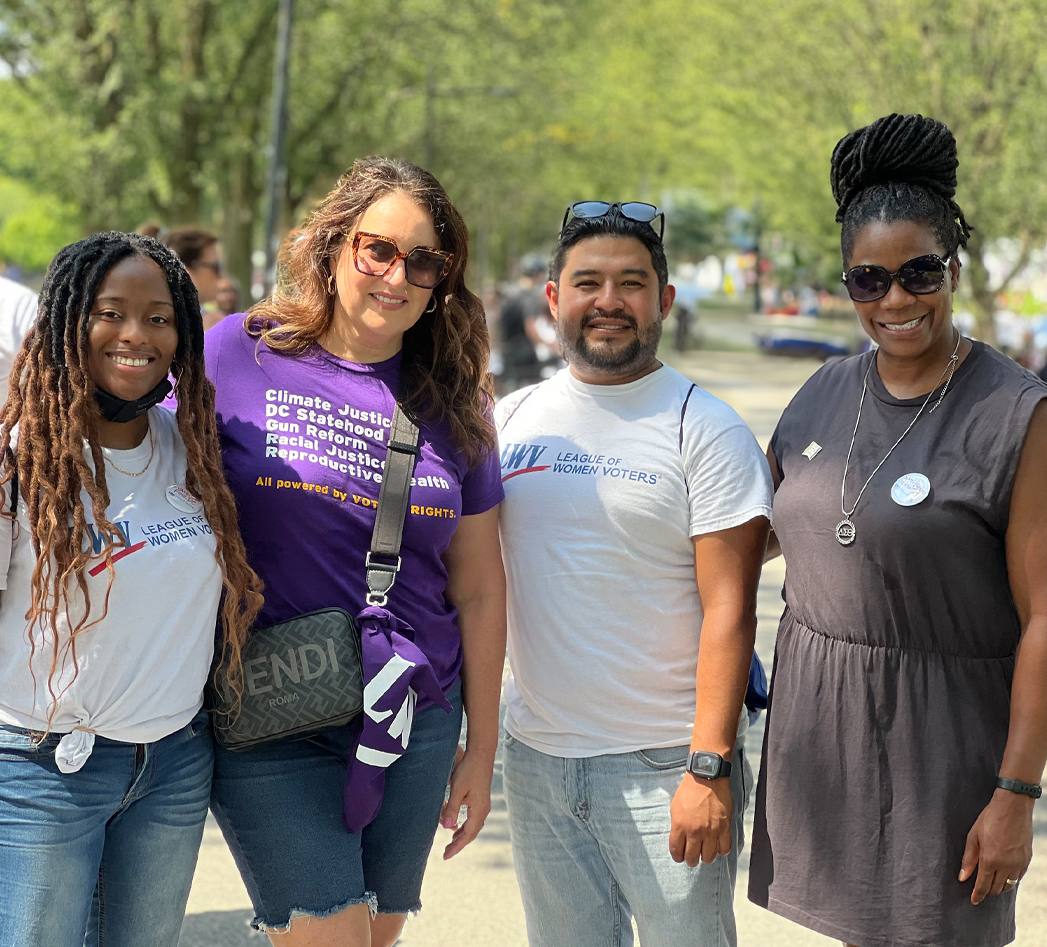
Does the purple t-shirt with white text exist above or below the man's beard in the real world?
below

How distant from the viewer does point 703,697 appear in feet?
8.98

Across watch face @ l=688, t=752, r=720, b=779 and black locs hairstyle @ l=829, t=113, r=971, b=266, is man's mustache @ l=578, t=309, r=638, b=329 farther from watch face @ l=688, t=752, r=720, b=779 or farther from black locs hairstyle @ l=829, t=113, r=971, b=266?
watch face @ l=688, t=752, r=720, b=779

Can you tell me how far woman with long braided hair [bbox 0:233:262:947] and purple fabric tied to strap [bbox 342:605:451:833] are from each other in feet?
0.86

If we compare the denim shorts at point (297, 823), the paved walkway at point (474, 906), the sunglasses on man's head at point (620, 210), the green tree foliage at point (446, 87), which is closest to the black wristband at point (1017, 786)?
the denim shorts at point (297, 823)

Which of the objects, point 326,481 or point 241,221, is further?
point 241,221

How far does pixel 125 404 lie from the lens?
8.30ft

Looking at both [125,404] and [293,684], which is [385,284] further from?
[293,684]

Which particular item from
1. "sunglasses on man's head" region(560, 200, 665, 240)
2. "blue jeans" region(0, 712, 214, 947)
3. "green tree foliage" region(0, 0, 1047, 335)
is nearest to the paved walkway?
"blue jeans" region(0, 712, 214, 947)

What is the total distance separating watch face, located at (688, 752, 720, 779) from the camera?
269 cm

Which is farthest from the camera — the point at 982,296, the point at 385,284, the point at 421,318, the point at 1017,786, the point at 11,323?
the point at 982,296

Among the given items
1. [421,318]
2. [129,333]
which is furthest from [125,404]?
[421,318]

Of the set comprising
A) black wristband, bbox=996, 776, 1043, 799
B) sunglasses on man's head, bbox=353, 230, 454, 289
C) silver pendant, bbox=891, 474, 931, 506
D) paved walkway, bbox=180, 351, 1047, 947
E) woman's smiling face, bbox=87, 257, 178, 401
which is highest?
sunglasses on man's head, bbox=353, 230, 454, 289

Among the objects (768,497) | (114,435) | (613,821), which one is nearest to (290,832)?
(613,821)

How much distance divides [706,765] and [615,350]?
92cm
